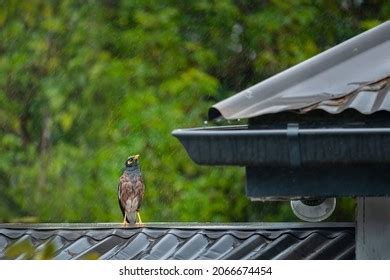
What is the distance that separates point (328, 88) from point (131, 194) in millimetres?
2113

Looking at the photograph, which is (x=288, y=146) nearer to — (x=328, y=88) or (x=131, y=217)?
(x=328, y=88)

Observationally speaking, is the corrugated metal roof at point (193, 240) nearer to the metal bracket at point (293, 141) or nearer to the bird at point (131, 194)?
the bird at point (131, 194)

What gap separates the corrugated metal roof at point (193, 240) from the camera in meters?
2.79

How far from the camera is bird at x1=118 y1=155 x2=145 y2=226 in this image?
3.84 meters

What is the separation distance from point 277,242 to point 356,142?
1057mm

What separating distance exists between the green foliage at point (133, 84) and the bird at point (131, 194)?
1351 millimetres

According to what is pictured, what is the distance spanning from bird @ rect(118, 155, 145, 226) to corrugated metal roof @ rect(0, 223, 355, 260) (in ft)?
2.44

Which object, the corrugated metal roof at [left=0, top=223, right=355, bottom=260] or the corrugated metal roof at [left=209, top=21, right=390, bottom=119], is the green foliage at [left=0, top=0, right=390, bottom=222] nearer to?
the corrugated metal roof at [left=0, top=223, right=355, bottom=260]

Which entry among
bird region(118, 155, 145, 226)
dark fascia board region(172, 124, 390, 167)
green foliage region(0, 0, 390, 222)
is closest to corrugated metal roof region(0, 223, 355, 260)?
bird region(118, 155, 145, 226)

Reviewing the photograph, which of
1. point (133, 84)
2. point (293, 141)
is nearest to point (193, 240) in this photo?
point (293, 141)

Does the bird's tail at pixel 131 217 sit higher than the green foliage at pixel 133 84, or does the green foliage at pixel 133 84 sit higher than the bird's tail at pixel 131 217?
the green foliage at pixel 133 84

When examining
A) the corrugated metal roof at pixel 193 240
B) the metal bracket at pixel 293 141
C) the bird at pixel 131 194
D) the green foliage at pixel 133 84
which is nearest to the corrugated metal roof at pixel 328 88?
the metal bracket at pixel 293 141

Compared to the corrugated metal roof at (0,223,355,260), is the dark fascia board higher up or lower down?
higher up

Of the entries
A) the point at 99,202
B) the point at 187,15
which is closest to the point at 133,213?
the point at 99,202
